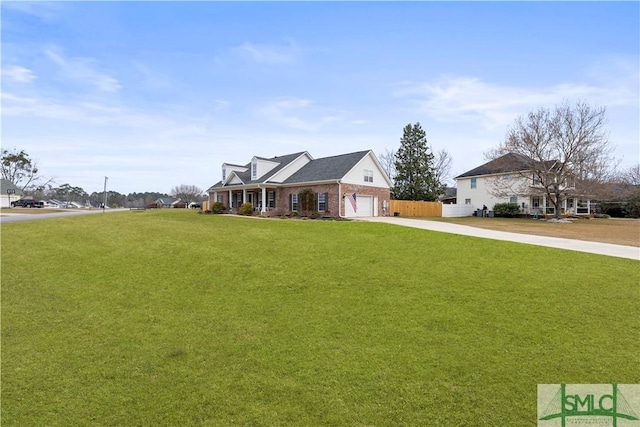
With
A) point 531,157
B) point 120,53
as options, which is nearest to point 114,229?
point 120,53

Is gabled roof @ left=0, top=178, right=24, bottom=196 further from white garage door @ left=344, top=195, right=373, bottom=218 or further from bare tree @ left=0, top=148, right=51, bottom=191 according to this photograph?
white garage door @ left=344, top=195, right=373, bottom=218

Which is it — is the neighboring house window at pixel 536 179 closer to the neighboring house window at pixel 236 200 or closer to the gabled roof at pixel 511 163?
the gabled roof at pixel 511 163

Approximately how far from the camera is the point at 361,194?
97.4 feet

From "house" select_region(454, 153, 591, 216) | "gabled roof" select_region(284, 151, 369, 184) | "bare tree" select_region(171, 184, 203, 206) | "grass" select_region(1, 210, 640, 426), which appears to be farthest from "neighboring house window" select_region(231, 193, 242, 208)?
"bare tree" select_region(171, 184, 203, 206)

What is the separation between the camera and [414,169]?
47750mm

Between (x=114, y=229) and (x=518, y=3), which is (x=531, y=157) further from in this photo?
(x=114, y=229)

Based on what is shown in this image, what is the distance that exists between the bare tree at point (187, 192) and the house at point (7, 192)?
34.5m

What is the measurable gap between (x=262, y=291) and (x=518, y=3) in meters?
13.1

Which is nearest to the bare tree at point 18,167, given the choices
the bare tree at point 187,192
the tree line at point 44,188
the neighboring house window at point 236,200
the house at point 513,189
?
the tree line at point 44,188

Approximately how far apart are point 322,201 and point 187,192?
79.5 m

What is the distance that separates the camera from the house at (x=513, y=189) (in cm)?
3247

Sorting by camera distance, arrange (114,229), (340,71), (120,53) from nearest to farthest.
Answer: (120,53), (114,229), (340,71)

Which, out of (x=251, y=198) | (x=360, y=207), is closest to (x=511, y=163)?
(x=360, y=207)

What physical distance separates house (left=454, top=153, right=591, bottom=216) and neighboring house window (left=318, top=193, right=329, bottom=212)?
61.5 ft
